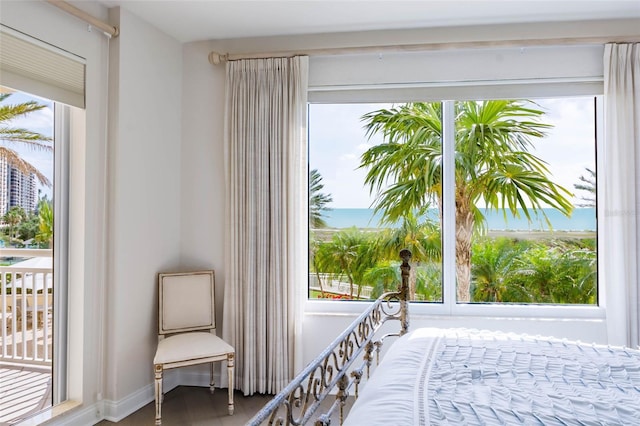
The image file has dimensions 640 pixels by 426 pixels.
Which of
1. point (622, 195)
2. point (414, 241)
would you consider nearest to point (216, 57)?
point (414, 241)

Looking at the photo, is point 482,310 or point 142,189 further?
point 482,310

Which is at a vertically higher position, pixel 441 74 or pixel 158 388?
pixel 441 74

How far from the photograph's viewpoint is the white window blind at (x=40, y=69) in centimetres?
244

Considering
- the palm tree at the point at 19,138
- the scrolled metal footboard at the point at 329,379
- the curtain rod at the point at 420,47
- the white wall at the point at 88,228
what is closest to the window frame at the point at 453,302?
the curtain rod at the point at 420,47

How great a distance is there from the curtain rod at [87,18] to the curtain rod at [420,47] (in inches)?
29.0

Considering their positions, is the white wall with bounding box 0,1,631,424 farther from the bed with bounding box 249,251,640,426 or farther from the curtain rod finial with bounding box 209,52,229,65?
the bed with bounding box 249,251,640,426

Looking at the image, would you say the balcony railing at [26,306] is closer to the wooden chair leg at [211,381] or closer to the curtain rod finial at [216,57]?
the wooden chair leg at [211,381]

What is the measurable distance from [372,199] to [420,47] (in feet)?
3.65

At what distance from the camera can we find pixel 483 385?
1.48m

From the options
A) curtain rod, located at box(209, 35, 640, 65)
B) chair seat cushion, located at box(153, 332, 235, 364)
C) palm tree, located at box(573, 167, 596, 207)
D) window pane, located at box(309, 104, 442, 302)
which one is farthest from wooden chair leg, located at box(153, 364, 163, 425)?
palm tree, located at box(573, 167, 596, 207)

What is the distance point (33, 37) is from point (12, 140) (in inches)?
22.0

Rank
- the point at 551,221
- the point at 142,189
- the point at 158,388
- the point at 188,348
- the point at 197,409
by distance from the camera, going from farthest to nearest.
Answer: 1. the point at 551,221
2. the point at 142,189
3. the point at 197,409
4. the point at 188,348
5. the point at 158,388

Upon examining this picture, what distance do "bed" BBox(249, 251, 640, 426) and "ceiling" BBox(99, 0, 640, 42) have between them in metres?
2.05

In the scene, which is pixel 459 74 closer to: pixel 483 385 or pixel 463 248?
pixel 463 248
